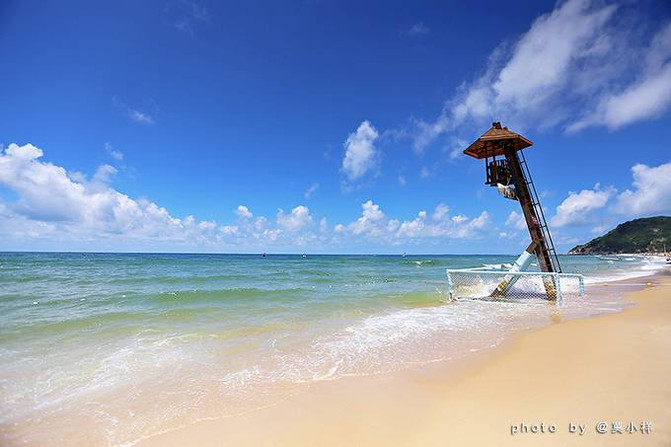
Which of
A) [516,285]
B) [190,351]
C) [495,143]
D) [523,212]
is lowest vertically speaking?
[190,351]

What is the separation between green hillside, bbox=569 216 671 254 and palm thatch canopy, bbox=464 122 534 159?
462 feet

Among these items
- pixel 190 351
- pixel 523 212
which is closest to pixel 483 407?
pixel 190 351

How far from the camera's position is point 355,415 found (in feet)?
12.9

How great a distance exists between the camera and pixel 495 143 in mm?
13594

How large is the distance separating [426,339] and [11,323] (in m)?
12.2

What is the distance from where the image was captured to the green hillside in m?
116

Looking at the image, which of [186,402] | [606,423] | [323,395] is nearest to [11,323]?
[186,402]

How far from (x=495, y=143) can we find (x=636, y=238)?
163 metres

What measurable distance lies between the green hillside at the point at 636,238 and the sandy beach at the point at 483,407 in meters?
149

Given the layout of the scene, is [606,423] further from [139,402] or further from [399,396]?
[139,402]

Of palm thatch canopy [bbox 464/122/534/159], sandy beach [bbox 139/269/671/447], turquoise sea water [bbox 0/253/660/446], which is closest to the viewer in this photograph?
sandy beach [bbox 139/269/671/447]

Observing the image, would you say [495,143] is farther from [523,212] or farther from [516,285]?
[516,285]

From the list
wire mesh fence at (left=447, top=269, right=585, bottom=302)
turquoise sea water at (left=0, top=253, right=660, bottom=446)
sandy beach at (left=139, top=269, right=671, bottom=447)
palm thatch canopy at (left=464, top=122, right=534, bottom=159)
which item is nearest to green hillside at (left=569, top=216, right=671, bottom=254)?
wire mesh fence at (left=447, top=269, right=585, bottom=302)

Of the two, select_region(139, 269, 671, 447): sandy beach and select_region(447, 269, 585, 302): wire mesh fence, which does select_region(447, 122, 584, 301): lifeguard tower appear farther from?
select_region(139, 269, 671, 447): sandy beach
